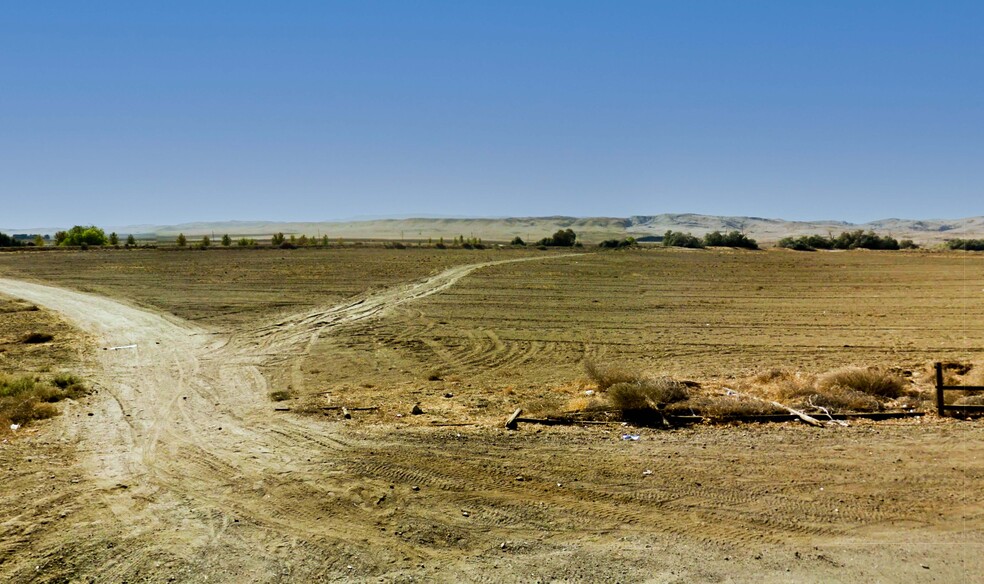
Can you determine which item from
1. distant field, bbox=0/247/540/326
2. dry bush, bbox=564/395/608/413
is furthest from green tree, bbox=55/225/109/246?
dry bush, bbox=564/395/608/413

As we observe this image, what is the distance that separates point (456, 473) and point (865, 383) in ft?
27.4

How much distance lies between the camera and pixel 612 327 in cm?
2456

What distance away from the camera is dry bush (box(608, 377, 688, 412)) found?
12.0 m

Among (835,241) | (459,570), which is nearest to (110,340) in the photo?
(459,570)

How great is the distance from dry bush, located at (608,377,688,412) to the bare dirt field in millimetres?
822

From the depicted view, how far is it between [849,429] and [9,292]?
115 ft

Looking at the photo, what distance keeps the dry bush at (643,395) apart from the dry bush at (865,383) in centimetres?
275

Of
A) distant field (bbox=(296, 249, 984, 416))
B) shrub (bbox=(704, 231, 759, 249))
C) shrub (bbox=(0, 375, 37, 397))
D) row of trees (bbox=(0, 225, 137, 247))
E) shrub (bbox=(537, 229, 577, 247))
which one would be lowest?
distant field (bbox=(296, 249, 984, 416))

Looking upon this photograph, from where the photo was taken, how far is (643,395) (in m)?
12.1

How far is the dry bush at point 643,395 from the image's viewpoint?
→ 12016 millimetres

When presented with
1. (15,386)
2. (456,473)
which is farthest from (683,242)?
(456,473)

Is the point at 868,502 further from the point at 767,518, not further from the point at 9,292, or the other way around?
the point at 9,292

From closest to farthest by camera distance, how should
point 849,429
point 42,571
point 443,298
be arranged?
point 42,571
point 849,429
point 443,298

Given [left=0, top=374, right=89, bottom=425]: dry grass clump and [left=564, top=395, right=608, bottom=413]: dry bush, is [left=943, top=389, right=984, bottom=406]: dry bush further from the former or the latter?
[left=0, top=374, right=89, bottom=425]: dry grass clump
